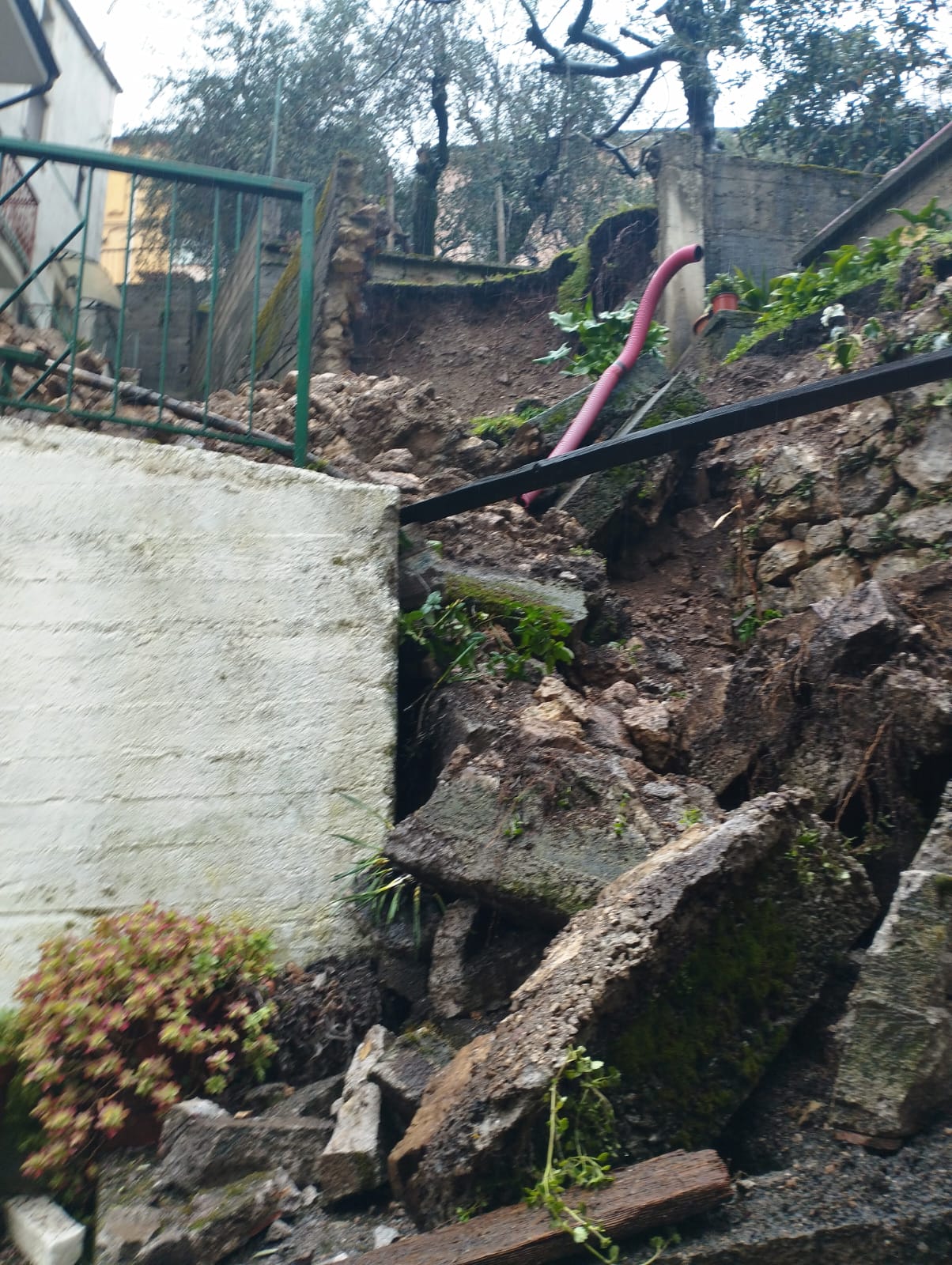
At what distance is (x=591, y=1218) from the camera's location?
2.21m

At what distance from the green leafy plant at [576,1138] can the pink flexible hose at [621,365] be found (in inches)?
141

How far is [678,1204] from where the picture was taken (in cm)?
221

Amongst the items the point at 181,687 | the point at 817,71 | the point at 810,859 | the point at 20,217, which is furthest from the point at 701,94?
the point at 810,859

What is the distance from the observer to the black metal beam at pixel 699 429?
3.87 meters

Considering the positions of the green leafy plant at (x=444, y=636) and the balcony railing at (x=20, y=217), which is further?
the balcony railing at (x=20, y=217)

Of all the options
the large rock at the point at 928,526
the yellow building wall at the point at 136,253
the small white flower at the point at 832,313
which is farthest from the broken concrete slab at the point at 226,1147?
the yellow building wall at the point at 136,253

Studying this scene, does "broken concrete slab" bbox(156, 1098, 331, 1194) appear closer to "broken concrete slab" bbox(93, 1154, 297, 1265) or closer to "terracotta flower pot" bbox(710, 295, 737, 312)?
"broken concrete slab" bbox(93, 1154, 297, 1265)

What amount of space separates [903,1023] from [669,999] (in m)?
0.54

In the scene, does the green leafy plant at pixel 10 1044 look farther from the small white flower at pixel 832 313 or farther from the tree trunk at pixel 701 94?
the tree trunk at pixel 701 94

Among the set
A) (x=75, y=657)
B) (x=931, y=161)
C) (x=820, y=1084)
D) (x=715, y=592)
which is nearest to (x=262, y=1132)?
(x=820, y=1084)

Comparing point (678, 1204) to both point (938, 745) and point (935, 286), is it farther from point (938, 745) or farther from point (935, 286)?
point (935, 286)

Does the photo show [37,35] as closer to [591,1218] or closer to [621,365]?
[621,365]

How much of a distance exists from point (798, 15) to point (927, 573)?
422 inches

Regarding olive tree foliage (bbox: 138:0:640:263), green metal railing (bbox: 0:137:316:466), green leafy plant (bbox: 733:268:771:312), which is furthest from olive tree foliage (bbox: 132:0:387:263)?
green metal railing (bbox: 0:137:316:466)
